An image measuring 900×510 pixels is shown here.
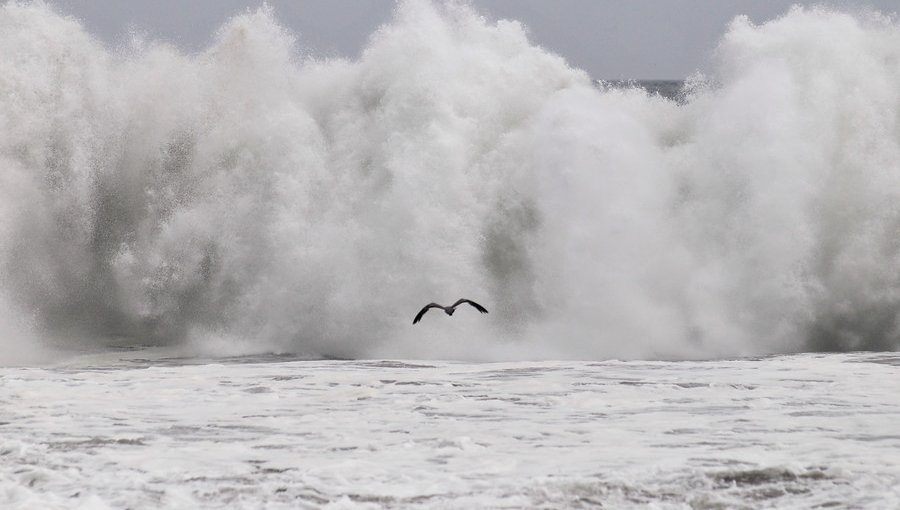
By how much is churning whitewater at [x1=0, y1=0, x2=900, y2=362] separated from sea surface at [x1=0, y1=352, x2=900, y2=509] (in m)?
3.04

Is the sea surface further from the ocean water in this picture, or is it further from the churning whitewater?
the churning whitewater

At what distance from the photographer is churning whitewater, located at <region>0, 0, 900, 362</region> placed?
15.3 meters

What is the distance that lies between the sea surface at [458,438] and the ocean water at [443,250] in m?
0.06

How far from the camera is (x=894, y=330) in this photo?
14789mm

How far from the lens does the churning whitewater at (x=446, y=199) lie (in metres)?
15.3

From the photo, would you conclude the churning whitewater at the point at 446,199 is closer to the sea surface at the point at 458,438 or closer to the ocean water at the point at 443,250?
the ocean water at the point at 443,250

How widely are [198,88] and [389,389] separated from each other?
35.0ft

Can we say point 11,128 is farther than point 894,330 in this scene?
Yes

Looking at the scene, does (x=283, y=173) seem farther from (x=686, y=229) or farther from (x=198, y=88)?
(x=686, y=229)

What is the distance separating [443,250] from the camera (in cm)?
1623

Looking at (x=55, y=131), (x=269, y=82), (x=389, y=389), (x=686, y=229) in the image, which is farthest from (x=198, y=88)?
(x=389, y=389)

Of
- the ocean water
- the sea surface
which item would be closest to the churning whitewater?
the ocean water

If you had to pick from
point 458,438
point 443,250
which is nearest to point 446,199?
point 443,250

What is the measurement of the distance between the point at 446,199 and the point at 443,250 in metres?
1.03
